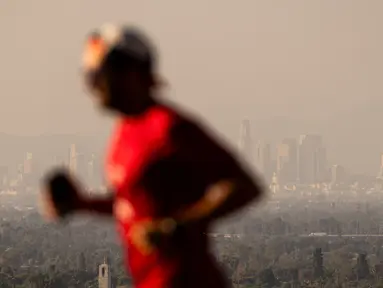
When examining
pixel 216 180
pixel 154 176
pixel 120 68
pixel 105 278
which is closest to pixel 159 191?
pixel 154 176

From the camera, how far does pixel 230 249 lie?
12631cm

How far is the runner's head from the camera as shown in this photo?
138 inches

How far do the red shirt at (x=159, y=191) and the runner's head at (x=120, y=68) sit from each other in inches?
2.6

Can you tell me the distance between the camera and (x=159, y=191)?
3.45 m

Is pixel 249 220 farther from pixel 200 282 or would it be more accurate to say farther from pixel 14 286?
pixel 200 282

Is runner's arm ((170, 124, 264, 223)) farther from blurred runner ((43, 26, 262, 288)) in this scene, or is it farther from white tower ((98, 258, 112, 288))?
white tower ((98, 258, 112, 288))

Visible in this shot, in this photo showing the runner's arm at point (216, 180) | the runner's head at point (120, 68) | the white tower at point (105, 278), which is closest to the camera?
the runner's arm at point (216, 180)

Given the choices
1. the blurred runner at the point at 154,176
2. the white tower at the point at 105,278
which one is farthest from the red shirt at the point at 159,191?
the white tower at the point at 105,278

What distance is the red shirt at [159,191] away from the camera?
342 centimetres

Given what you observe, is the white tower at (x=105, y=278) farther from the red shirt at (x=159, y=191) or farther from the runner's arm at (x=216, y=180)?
the runner's arm at (x=216, y=180)

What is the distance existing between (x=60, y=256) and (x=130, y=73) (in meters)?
114

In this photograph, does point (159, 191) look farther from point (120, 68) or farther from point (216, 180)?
point (120, 68)

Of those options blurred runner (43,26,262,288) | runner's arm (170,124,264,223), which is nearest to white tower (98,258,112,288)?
blurred runner (43,26,262,288)

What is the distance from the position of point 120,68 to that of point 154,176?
312mm
